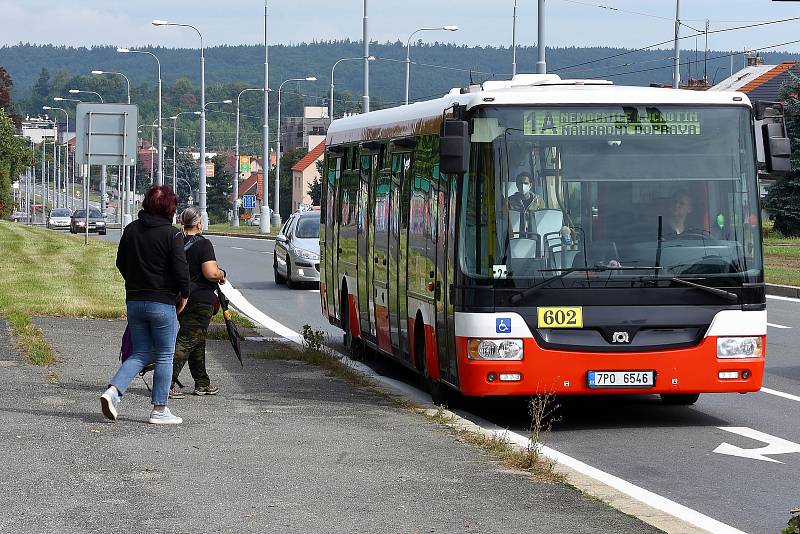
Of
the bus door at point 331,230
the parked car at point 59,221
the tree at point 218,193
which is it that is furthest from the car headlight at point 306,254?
the tree at point 218,193

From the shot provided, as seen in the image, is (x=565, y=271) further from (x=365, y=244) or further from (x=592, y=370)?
(x=365, y=244)

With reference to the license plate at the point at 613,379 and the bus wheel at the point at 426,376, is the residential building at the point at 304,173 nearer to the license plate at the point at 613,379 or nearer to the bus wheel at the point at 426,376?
the bus wheel at the point at 426,376

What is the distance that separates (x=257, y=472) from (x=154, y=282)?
2346 mm

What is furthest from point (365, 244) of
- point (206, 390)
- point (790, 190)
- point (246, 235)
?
point (246, 235)

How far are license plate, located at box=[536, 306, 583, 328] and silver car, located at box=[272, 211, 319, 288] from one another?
1919 centimetres

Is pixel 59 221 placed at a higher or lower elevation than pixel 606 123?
lower

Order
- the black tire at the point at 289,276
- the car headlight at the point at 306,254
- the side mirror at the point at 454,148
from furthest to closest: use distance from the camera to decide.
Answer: the black tire at the point at 289,276, the car headlight at the point at 306,254, the side mirror at the point at 454,148

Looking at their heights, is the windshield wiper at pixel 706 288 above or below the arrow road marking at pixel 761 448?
above

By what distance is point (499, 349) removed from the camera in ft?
39.0

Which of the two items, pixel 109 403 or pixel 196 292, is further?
pixel 196 292

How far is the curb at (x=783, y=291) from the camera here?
1183 inches

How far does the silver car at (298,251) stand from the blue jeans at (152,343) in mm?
19653

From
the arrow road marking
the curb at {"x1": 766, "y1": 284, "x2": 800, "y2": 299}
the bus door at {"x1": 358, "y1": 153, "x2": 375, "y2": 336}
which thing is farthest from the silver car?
the arrow road marking

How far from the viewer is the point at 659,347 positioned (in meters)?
12.0
